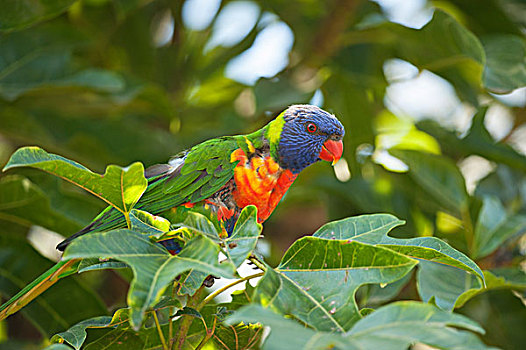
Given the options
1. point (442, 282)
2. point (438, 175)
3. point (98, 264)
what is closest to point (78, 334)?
point (98, 264)

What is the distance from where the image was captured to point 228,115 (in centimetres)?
237

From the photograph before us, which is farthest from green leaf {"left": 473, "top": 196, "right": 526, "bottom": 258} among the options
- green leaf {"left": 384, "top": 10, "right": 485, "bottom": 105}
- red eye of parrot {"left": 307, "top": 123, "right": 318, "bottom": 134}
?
red eye of parrot {"left": 307, "top": 123, "right": 318, "bottom": 134}

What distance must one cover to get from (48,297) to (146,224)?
0.91 metres

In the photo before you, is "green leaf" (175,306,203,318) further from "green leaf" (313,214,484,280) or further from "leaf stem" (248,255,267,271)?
"green leaf" (313,214,484,280)

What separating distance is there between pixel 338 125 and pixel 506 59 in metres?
0.89

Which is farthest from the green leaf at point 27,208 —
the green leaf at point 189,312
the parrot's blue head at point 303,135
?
the green leaf at point 189,312

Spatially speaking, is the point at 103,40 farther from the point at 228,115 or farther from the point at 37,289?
the point at 37,289

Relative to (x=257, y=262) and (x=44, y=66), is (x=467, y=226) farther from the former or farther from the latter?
(x=44, y=66)

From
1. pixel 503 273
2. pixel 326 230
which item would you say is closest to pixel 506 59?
pixel 503 273

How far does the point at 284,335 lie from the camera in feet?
2.24

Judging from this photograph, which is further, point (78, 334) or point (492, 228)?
point (492, 228)

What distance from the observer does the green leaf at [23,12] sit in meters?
1.82

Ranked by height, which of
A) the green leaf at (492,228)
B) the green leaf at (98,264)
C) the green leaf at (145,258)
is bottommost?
the green leaf at (492,228)

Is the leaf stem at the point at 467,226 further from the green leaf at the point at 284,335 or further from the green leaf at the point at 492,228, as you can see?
the green leaf at the point at 284,335
